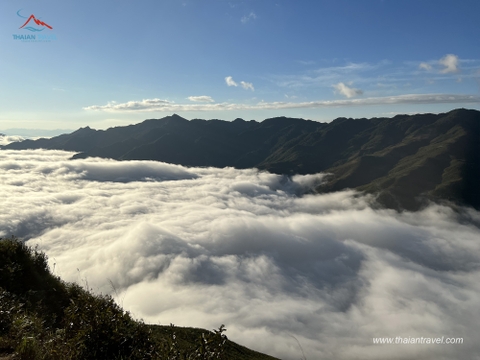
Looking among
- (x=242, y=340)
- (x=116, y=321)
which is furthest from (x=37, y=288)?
(x=242, y=340)

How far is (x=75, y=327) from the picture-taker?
12.9m

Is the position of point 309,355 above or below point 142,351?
below

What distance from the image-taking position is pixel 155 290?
19875 cm

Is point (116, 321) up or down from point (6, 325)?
up

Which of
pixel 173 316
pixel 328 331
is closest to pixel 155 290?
pixel 173 316

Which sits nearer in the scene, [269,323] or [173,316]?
[173,316]

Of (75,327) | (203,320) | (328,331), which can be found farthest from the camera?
(328,331)

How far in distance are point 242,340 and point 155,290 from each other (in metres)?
80.0

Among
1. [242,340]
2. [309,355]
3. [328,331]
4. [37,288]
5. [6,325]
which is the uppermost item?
[6,325]

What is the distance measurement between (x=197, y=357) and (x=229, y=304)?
198557mm

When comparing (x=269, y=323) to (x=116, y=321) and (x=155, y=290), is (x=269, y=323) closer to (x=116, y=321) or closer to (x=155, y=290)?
(x=155, y=290)

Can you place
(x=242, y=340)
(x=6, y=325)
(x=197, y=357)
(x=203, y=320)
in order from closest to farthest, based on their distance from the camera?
1. (x=197, y=357)
2. (x=6, y=325)
3. (x=242, y=340)
4. (x=203, y=320)

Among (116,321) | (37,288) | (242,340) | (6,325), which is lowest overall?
(242,340)

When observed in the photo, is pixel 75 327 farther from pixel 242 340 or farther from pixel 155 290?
pixel 155 290
